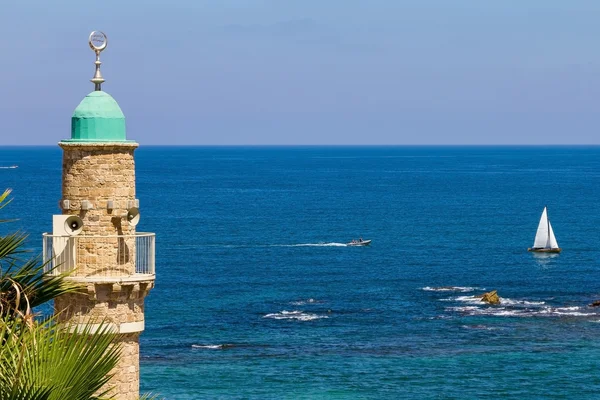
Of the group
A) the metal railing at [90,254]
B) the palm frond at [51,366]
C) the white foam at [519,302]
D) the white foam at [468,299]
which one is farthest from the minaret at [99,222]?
the white foam at [468,299]

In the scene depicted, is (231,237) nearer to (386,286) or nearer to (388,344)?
(386,286)

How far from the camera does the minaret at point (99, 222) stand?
973 inches

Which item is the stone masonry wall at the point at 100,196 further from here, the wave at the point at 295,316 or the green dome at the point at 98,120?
the wave at the point at 295,316

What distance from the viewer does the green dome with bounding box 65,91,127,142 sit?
2472cm

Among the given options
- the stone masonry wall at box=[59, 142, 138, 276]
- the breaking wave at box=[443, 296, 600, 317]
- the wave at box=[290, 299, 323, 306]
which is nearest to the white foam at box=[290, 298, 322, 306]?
the wave at box=[290, 299, 323, 306]

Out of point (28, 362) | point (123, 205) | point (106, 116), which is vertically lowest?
point (28, 362)

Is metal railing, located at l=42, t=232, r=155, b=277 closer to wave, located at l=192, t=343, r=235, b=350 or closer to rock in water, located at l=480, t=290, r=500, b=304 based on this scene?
wave, located at l=192, t=343, r=235, b=350

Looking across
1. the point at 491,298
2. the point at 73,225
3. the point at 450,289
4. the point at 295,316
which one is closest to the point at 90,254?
the point at 73,225

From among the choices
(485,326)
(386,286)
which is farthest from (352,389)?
(386,286)

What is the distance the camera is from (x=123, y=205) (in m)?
24.9

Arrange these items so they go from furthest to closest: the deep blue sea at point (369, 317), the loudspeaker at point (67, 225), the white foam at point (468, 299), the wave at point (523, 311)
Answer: the white foam at point (468, 299), the wave at point (523, 311), the deep blue sea at point (369, 317), the loudspeaker at point (67, 225)

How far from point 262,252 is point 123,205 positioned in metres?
118

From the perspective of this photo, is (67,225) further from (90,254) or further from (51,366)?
(51,366)

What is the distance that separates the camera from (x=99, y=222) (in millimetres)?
24875
